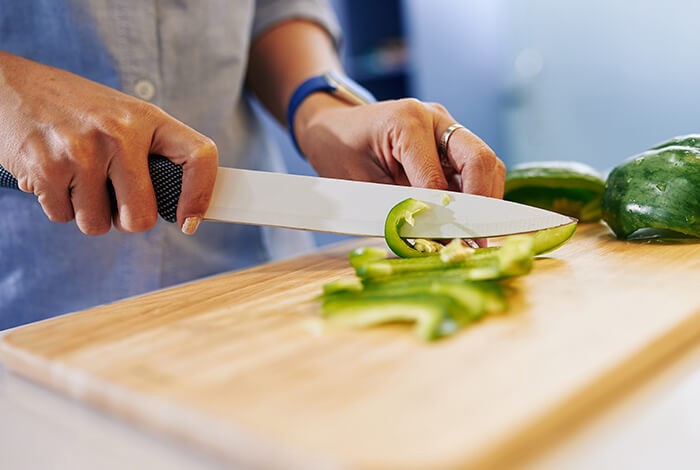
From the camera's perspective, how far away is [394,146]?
1.46 metres

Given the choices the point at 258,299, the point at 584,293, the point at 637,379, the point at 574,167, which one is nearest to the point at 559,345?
the point at 637,379

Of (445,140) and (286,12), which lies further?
(286,12)

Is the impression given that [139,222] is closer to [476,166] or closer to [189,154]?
[189,154]

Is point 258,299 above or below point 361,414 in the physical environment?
below

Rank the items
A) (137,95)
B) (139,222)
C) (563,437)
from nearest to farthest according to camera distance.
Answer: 1. (563,437)
2. (139,222)
3. (137,95)

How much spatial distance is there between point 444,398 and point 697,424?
27 centimetres

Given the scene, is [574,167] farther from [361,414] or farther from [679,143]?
[361,414]

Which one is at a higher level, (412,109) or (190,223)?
(412,109)

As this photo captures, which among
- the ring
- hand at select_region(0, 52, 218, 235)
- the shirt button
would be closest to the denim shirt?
the shirt button

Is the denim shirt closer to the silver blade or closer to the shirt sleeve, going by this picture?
the shirt sleeve

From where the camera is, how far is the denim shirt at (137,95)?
5.06 ft

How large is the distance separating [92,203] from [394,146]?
61 centimetres

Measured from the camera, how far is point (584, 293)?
1.03m

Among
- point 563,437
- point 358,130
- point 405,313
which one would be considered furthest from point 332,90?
point 563,437
